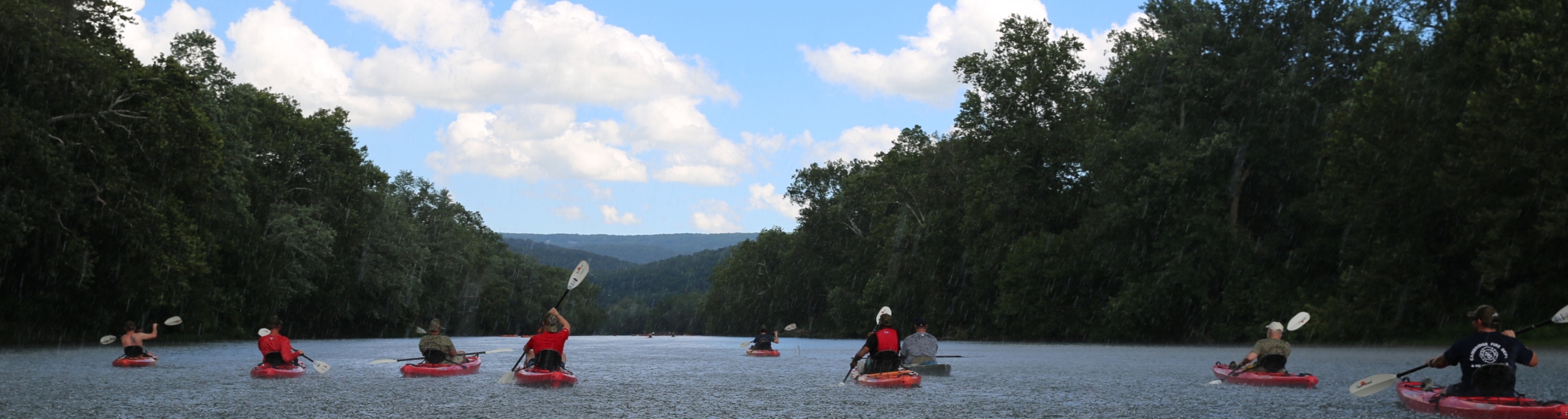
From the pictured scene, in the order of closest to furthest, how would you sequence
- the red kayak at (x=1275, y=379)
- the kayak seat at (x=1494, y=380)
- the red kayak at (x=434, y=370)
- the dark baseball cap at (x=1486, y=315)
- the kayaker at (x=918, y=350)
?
the kayak seat at (x=1494, y=380), the dark baseball cap at (x=1486, y=315), the red kayak at (x=1275, y=379), the red kayak at (x=434, y=370), the kayaker at (x=918, y=350)

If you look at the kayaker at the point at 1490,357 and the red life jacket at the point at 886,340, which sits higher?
the red life jacket at the point at 886,340

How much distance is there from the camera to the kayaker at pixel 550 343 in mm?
20156

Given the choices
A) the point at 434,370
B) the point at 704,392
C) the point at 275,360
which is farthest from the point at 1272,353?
the point at 275,360

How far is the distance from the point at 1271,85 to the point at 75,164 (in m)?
40.5

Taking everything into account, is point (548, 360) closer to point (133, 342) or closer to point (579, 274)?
point (579, 274)

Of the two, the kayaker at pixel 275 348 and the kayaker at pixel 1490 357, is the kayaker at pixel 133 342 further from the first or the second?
the kayaker at pixel 1490 357

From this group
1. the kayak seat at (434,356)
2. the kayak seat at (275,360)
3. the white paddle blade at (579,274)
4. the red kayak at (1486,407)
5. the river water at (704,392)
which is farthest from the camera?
the kayak seat at (434,356)

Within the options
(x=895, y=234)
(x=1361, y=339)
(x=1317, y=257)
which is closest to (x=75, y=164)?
(x=1361, y=339)

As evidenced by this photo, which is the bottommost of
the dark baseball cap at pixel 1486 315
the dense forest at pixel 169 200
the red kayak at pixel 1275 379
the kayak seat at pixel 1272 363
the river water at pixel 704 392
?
the river water at pixel 704 392

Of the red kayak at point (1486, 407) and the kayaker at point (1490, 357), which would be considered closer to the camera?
the red kayak at point (1486, 407)

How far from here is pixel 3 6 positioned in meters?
30.5

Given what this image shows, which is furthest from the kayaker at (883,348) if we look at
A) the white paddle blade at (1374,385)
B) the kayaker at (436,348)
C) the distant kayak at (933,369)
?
the kayaker at (436,348)

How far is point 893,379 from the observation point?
65.8 feet

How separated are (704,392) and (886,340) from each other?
321cm
